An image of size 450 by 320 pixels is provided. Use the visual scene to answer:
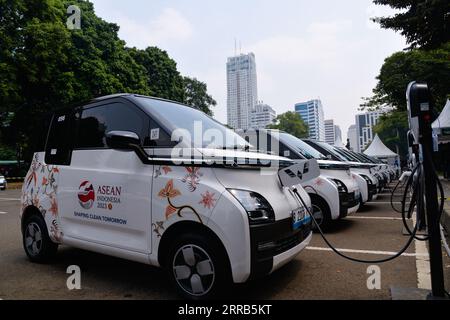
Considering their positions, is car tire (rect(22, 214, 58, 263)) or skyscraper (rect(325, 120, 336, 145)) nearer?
car tire (rect(22, 214, 58, 263))

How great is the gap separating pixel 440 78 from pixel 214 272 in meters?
19.1

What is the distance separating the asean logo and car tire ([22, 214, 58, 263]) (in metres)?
0.90

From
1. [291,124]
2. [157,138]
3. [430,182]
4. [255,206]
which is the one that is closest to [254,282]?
[255,206]

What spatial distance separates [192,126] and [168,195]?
3.12 ft

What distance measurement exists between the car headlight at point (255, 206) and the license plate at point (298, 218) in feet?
1.26

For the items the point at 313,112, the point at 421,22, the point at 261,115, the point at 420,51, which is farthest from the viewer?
the point at 313,112

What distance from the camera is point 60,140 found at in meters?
4.34

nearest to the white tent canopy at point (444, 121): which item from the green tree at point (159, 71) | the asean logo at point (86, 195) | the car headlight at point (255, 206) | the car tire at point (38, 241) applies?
the car headlight at point (255, 206)

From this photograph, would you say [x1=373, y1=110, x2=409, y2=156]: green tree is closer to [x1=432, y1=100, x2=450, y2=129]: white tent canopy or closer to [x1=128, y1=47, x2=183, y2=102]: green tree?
[x1=128, y1=47, x2=183, y2=102]: green tree

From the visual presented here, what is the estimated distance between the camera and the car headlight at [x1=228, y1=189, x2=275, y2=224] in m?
2.80

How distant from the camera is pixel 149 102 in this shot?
3.69 meters

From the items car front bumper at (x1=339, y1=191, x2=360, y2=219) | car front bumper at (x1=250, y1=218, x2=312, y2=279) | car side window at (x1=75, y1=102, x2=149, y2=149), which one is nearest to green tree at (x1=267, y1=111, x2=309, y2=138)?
car front bumper at (x1=339, y1=191, x2=360, y2=219)

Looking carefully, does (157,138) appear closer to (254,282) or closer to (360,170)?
(254,282)

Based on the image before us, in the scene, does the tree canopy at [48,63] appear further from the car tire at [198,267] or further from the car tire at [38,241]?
the car tire at [198,267]
